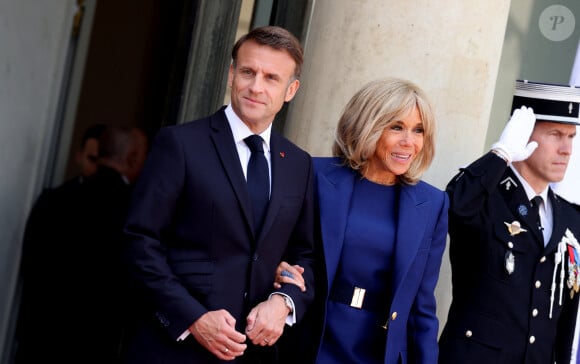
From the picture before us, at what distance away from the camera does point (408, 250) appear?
12.2 ft

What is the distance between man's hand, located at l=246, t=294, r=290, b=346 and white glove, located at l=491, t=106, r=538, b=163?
1276 millimetres

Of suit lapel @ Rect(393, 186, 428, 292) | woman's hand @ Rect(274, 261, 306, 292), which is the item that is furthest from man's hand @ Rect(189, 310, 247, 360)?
suit lapel @ Rect(393, 186, 428, 292)

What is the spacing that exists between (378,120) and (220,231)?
768 mm

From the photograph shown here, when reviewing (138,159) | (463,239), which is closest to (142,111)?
(138,159)

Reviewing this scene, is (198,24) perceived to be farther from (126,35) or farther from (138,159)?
(126,35)

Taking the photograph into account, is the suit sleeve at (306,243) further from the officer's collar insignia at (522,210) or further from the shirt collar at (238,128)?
the officer's collar insignia at (522,210)

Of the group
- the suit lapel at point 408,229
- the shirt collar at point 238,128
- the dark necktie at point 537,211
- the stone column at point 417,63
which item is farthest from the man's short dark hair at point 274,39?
the dark necktie at point 537,211

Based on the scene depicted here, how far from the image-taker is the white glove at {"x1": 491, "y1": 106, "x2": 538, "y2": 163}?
14.0ft

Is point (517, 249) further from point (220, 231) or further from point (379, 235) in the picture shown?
point (220, 231)

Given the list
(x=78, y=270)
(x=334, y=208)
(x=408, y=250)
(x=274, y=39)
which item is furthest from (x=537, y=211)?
(x=78, y=270)

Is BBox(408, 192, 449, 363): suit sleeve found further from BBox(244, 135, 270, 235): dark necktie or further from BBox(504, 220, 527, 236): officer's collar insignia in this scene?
BBox(244, 135, 270, 235): dark necktie

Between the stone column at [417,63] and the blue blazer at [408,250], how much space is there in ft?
2.38

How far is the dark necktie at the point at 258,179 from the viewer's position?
11.2ft

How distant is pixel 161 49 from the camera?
7844 millimetres
